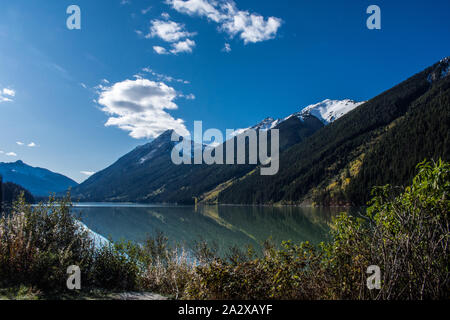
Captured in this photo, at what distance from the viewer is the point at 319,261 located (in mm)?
6258

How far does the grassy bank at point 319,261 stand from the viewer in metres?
4.35

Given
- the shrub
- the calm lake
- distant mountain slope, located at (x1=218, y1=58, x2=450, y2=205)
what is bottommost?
the calm lake

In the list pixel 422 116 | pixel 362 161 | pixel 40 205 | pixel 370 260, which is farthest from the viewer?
pixel 362 161

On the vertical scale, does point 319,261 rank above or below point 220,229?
above

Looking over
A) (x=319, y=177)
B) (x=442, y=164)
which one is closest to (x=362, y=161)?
(x=319, y=177)

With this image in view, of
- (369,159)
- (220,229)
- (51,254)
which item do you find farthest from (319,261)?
(369,159)

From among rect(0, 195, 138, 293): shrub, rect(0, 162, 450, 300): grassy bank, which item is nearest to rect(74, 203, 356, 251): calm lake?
rect(0, 195, 138, 293): shrub

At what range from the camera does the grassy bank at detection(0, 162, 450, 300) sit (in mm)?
4352

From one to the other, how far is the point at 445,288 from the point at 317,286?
2010 mm

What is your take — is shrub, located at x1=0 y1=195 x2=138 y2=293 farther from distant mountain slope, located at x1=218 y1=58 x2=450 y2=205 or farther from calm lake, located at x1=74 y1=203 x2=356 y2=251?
distant mountain slope, located at x1=218 y1=58 x2=450 y2=205

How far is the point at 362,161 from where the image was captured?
153 m

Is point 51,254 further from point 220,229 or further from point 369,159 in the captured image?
point 369,159

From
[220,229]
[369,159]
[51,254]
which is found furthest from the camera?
[369,159]
